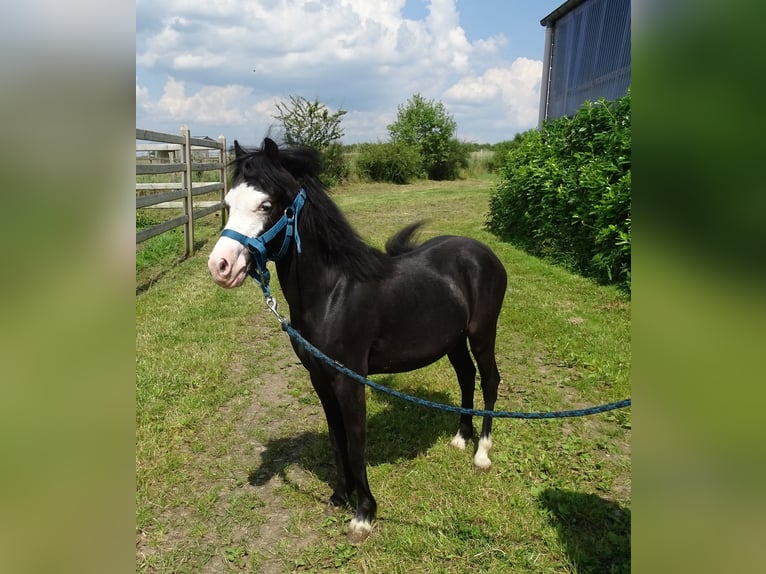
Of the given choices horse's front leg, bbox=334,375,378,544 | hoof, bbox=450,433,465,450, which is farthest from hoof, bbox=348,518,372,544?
hoof, bbox=450,433,465,450

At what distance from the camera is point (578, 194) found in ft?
27.2

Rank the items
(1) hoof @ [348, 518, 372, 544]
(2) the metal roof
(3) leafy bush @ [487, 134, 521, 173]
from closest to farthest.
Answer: (1) hoof @ [348, 518, 372, 544]
(2) the metal roof
(3) leafy bush @ [487, 134, 521, 173]

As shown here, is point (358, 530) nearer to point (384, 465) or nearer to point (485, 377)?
point (384, 465)

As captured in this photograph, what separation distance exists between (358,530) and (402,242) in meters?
1.96

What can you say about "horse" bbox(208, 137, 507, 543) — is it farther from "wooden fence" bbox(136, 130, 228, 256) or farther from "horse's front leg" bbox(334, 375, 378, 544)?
"wooden fence" bbox(136, 130, 228, 256)

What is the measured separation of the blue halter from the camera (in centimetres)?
232

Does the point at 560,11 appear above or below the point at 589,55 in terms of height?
above

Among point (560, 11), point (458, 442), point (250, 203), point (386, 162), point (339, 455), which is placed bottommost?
point (458, 442)

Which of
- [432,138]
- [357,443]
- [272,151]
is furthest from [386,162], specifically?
[357,443]

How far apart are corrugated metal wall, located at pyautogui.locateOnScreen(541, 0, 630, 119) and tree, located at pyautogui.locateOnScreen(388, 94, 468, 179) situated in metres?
18.9

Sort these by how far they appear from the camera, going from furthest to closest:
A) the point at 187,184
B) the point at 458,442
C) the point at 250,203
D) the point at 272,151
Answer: the point at 187,184, the point at 458,442, the point at 272,151, the point at 250,203
